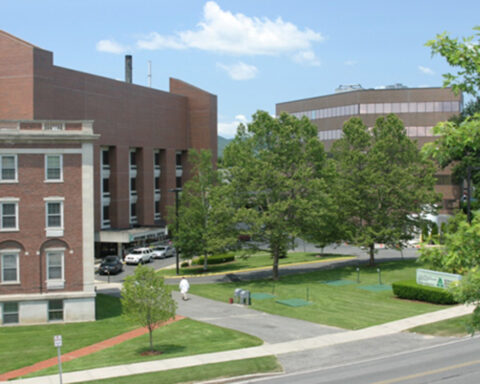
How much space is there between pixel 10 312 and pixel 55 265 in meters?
3.56

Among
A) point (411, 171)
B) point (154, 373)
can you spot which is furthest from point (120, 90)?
point (154, 373)

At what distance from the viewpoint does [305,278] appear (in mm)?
44875

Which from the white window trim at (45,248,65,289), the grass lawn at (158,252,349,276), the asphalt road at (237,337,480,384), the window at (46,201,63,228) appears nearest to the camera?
the asphalt road at (237,337,480,384)

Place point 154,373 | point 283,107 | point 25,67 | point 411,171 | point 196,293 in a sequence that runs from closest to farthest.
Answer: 1. point 154,373
2. point 196,293
3. point 411,171
4. point 25,67
5. point 283,107

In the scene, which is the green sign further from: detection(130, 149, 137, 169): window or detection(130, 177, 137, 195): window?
detection(130, 149, 137, 169): window

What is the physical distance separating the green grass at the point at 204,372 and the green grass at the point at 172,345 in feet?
7.38

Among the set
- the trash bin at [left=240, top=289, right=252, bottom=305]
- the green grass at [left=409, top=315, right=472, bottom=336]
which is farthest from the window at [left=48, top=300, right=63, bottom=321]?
the green grass at [left=409, top=315, right=472, bottom=336]

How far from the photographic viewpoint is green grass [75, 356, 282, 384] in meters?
20.7

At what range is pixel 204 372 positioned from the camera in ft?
70.6

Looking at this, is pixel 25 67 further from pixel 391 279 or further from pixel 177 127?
pixel 391 279

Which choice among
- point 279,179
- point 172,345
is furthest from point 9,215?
point 279,179

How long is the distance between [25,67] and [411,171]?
37192 millimetres

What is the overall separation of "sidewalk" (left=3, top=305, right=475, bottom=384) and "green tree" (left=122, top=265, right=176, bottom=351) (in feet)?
7.80

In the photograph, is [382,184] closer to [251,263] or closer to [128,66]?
[251,263]
